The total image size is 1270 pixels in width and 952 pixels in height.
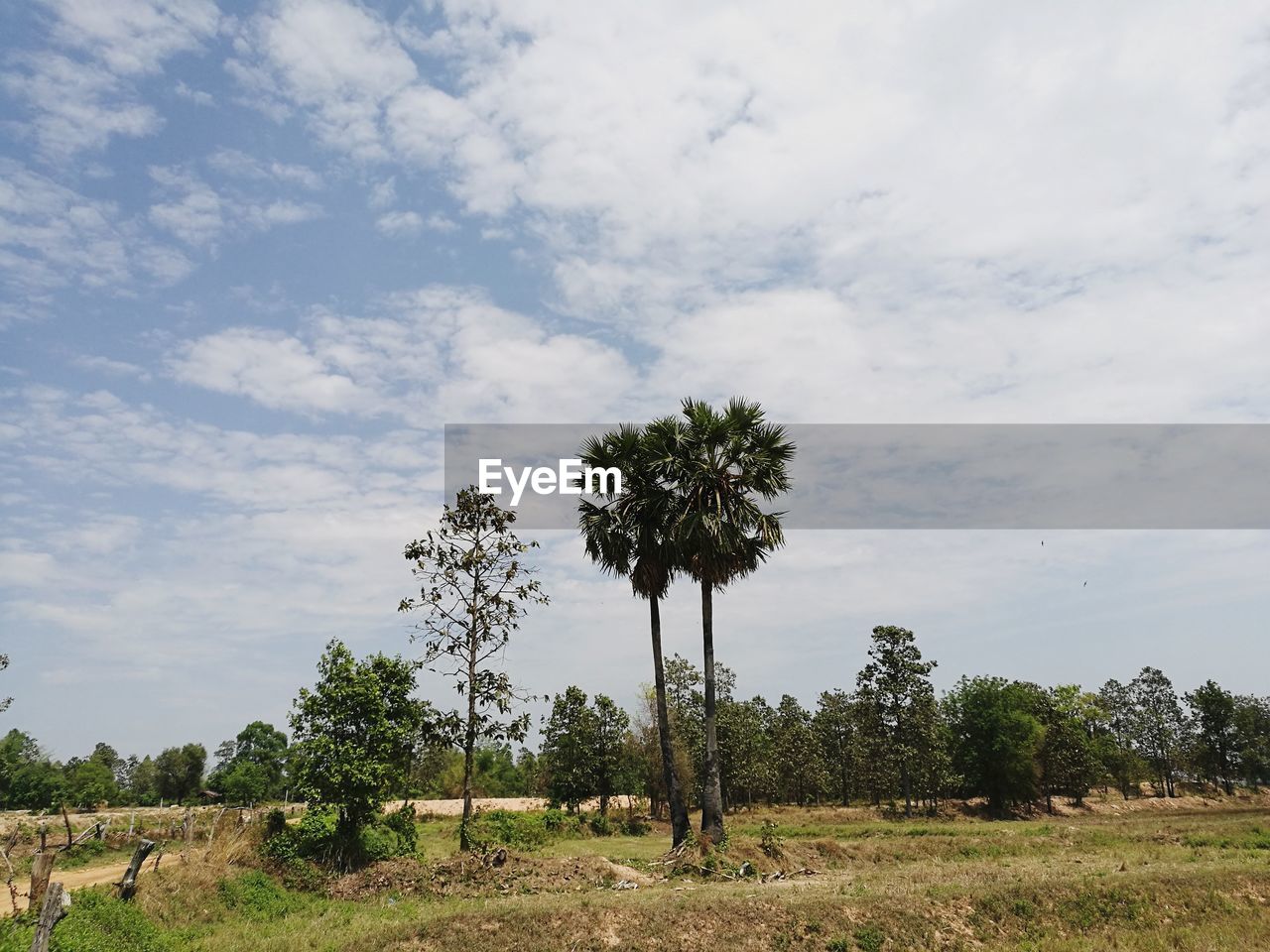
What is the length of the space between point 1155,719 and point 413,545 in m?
113

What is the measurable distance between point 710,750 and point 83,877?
21.5 meters

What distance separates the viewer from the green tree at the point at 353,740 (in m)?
28.1

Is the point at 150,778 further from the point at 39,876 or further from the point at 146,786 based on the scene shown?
the point at 39,876

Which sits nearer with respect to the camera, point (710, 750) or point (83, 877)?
point (83, 877)

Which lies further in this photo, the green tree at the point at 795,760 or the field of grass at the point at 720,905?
the green tree at the point at 795,760

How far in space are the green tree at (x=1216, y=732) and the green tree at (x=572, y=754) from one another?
3287 inches

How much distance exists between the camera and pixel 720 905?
19969 mm

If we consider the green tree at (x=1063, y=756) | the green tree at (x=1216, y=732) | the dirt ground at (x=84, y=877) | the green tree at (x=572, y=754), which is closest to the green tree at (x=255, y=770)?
the green tree at (x=572, y=754)

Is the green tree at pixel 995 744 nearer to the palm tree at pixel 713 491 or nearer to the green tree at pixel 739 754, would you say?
the green tree at pixel 739 754

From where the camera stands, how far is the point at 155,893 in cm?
1984

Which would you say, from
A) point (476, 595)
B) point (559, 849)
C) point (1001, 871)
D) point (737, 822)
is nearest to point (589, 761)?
point (737, 822)

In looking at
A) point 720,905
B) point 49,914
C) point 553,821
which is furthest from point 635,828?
point 49,914

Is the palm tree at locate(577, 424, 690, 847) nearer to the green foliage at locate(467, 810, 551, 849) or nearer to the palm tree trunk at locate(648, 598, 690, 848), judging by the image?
the palm tree trunk at locate(648, 598, 690, 848)

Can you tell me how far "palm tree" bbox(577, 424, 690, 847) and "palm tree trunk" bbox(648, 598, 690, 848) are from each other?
0.04m
